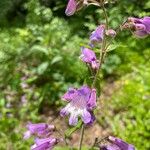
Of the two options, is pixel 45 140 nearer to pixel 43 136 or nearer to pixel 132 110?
pixel 43 136

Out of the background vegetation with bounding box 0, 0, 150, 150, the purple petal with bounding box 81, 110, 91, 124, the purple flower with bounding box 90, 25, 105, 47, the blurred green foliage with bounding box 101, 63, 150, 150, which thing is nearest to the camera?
the purple petal with bounding box 81, 110, 91, 124

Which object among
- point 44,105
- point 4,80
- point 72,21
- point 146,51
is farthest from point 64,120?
point 72,21

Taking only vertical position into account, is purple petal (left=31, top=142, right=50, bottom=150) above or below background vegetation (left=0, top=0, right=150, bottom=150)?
above

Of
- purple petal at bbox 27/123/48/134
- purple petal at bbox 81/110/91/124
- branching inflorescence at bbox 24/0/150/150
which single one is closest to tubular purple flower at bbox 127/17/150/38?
branching inflorescence at bbox 24/0/150/150

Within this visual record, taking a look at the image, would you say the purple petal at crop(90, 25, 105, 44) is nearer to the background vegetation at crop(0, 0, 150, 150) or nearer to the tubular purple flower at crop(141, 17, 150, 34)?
the tubular purple flower at crop(141, 17, 150, 34)

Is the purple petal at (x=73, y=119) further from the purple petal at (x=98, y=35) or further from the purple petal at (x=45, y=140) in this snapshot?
the purple petal at (x=98, y=35)

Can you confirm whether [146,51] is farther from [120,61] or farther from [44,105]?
[44,105]

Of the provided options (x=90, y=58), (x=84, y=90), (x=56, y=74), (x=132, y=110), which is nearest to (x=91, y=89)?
(x=84, y=90)
